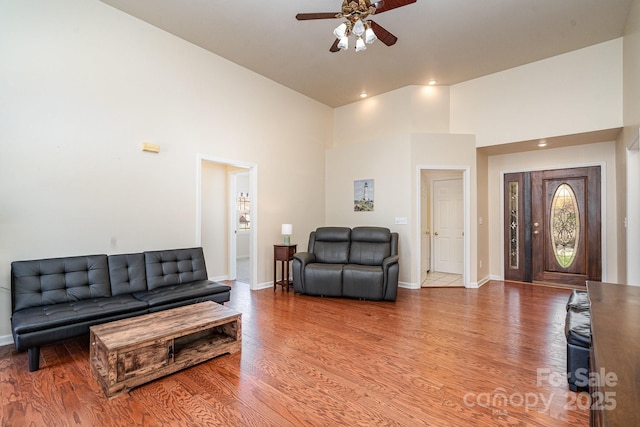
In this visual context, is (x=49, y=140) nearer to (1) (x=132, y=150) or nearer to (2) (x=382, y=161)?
(1) (x=132, y=150)

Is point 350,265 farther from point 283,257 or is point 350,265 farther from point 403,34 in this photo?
point 403,34

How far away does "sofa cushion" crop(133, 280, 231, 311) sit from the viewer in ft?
9.70

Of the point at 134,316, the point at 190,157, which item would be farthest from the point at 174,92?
the point at 134,316

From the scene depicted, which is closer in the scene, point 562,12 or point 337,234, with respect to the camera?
point 562,12

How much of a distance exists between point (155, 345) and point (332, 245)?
323 centimetres

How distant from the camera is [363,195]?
5.76 meters

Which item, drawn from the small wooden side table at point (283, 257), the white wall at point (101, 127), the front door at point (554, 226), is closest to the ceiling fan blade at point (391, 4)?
the white wall at point (101, 127)

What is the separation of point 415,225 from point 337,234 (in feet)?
4.43

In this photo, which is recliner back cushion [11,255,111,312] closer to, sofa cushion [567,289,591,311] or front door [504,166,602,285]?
sofa cushion [567,289,591,311]

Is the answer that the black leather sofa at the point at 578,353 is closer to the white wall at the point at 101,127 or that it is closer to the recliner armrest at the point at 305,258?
the recliner armrest at the point at 305,258

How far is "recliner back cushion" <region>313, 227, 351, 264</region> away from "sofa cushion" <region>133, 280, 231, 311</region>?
192 cm

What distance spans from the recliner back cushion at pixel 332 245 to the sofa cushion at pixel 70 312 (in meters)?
2.78

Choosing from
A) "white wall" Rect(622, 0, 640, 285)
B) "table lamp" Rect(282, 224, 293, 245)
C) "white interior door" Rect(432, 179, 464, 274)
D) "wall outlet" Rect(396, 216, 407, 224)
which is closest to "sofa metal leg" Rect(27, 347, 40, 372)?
"table lamp" Rect(282, 224, 293, 245)

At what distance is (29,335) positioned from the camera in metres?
2.22
